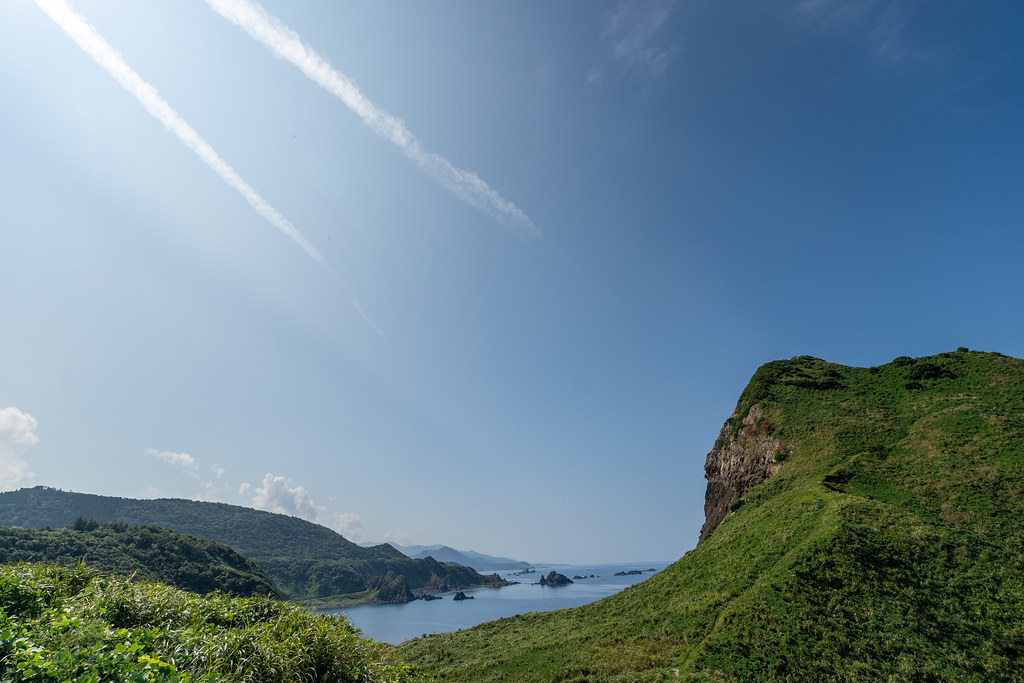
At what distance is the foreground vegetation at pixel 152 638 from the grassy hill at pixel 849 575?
11108 millimetres

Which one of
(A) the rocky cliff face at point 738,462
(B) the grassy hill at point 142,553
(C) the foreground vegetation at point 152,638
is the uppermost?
(A) the rocky cliff face at point 738,462

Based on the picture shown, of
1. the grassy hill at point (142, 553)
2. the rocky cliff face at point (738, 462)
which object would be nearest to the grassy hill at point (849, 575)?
the rocky cliff face at point (738, 462)

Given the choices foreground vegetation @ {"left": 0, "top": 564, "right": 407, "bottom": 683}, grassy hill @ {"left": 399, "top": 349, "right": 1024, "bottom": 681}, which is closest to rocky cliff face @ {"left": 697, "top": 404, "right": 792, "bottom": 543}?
grassy hill @ {"left": 399, "top": 349, "right": 1024, "bottom": 681}

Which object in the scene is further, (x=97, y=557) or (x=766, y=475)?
(x=97, y=557)

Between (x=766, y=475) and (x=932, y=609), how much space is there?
1076 inches

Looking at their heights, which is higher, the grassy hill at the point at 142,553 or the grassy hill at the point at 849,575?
the grassy hill at the point at 849,575

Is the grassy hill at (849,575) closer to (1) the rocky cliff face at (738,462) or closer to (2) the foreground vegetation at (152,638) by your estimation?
(1) the rocky cliff face at (738,462)

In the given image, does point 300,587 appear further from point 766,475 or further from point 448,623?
point 766,475

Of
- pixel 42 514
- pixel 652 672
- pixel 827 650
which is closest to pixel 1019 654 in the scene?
pixel 827 650

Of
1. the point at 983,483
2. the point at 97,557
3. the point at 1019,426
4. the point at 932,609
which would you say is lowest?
the point at 97,557

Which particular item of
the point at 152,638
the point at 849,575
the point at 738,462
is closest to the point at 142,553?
the point at 738,462

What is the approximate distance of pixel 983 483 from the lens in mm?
30656

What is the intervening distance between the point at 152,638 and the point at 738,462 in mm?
56547

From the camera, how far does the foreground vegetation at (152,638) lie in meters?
7.15
